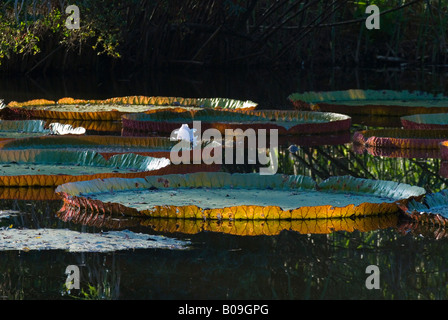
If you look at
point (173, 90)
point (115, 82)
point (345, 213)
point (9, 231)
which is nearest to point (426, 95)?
point (173, 90)

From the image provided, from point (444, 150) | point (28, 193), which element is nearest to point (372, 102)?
point (444, 150)

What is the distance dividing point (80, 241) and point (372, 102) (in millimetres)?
7852

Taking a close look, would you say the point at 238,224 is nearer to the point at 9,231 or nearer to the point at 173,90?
the point at 9,231

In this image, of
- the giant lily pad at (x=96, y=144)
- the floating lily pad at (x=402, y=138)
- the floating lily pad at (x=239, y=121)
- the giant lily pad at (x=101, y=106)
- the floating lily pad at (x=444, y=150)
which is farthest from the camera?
the giant lily pad at (x=101, y=106)

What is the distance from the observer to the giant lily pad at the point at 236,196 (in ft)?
16.0

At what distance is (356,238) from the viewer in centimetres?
461

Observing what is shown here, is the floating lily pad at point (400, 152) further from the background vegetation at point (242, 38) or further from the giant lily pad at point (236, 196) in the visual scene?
the background vegetation at point (242, 38)

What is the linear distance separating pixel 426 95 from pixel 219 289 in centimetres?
870

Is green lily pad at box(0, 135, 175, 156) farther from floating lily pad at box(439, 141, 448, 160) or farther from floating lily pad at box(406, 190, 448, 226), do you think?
floating lily pad at box(406, 190, 448, 226)

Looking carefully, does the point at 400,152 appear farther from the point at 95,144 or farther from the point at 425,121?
the point at 95,144

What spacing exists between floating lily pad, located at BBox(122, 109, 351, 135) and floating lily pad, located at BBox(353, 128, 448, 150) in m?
0.55

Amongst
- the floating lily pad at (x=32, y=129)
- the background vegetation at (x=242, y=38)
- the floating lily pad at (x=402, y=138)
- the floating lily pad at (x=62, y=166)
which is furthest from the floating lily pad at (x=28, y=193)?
the background vegetation at (x=242, y=38)

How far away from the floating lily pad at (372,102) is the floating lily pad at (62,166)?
200 inches

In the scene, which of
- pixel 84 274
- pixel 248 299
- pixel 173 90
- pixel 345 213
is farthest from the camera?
pixel 173 90
